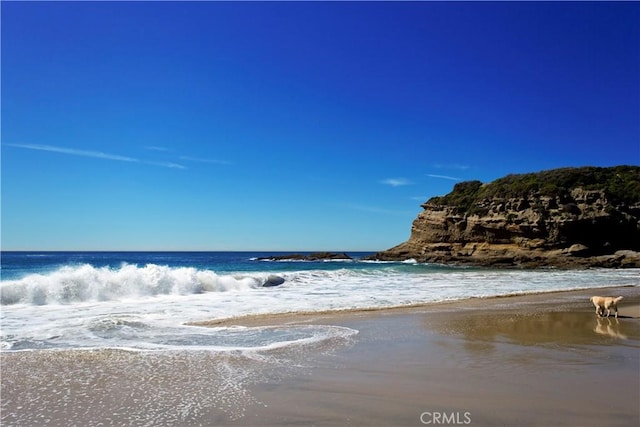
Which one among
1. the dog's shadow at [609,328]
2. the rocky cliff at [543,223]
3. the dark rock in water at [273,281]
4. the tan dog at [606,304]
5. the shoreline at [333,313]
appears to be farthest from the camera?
A: the rocky cliff at [543,223]

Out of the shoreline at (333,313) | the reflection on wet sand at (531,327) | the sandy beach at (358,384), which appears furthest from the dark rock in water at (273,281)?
the sandy beach at (358,384)

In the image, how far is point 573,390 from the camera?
16.4ft

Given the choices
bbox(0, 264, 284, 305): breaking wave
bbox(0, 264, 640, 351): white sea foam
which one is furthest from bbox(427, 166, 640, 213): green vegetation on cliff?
bbox(0, 264, 284, 305): breaking wave

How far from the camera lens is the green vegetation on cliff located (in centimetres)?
5272

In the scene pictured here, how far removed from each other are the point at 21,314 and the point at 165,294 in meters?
6.45

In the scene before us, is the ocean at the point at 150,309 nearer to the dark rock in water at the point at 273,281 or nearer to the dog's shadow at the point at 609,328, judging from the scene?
the dark rock in water at the point at 273,281

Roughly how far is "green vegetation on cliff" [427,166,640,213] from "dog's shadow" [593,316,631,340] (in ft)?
154

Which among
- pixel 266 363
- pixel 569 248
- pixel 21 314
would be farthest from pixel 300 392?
pixel 569 248

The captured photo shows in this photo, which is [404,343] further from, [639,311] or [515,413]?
[639,311]

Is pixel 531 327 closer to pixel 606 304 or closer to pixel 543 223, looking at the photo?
pixel 606 304

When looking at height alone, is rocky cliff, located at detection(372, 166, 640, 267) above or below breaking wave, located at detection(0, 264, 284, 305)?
above

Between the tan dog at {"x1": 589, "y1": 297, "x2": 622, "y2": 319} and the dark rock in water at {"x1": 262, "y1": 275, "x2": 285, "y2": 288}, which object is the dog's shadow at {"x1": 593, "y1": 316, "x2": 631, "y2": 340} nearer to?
the tan dog at {"x1": 589, "y1": 297, "x2": 622, "y2": 319}

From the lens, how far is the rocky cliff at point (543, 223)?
47688mm

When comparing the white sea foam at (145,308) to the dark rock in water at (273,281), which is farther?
the dark rock in water at (273,281)
